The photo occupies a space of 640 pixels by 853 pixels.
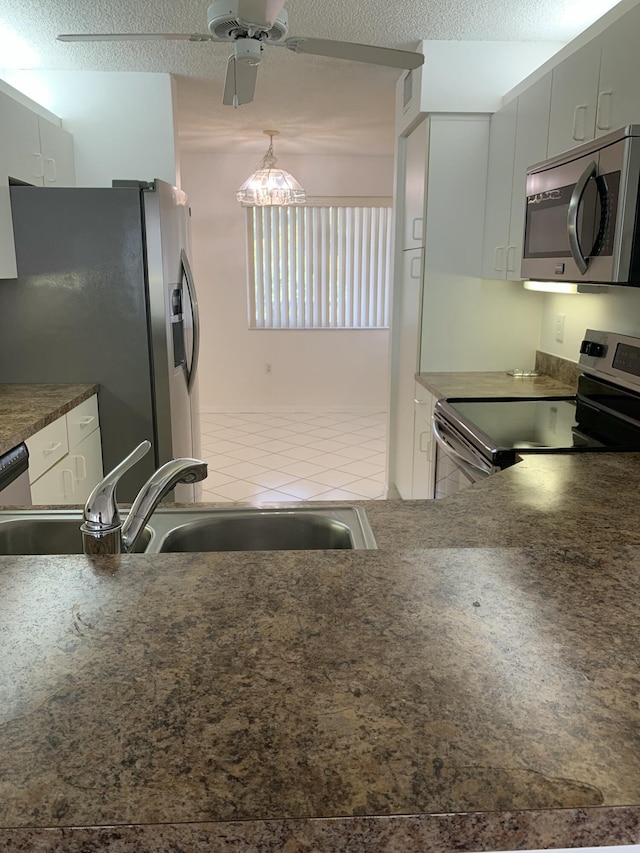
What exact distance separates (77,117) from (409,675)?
3804 mm

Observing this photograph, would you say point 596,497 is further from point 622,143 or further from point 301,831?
point 301,831

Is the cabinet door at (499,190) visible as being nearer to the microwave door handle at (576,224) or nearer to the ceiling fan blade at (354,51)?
the microwave door handle at (576,224)

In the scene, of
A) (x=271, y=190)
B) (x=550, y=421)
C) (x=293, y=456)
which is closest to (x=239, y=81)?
(x=550, y=421)

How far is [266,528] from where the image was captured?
1490 mm

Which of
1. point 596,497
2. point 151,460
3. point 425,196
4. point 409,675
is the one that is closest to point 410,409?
point 425,196

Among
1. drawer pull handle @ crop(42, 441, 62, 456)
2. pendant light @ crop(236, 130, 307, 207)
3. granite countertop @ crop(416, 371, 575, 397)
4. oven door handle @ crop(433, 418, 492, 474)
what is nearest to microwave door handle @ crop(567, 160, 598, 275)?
oven door handle @ crop(433, 418, 492, 474)

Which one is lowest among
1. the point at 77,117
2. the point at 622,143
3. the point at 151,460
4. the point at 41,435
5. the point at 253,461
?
the point at 253,461

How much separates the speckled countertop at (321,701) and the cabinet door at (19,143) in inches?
95.4

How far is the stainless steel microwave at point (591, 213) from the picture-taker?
1836mm

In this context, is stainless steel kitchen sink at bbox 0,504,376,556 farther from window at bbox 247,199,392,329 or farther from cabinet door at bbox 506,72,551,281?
window at bbox 247,199,392,329

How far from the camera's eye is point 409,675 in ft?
2.40

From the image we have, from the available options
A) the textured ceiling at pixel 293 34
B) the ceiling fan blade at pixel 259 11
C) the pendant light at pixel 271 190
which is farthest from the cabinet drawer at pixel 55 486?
the pendant light at pixel 271 190

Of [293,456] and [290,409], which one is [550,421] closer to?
[293,456]

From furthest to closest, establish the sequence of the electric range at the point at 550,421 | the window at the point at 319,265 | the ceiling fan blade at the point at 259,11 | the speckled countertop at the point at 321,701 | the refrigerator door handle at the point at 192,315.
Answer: the window at the point at 319,265, the refrigerator door handle at the point at 192,315, the electric range at the point at 550,421, the ceiling fan blade at the point at 259,11, the speckled countertop at the point at 321,701
